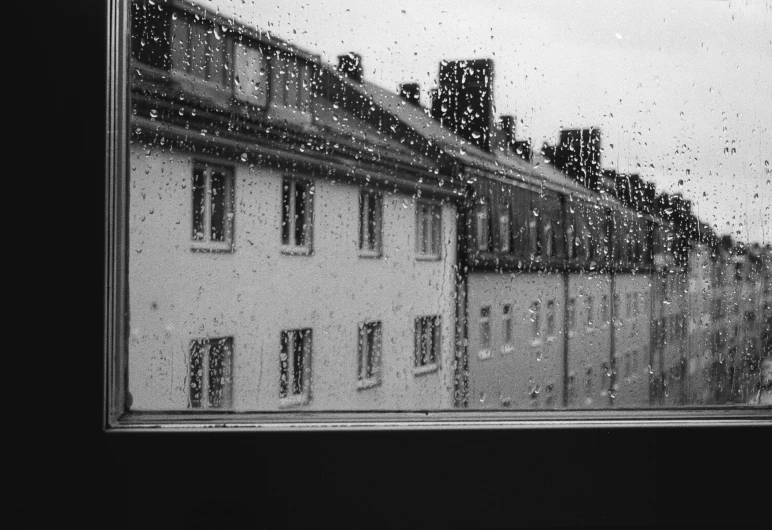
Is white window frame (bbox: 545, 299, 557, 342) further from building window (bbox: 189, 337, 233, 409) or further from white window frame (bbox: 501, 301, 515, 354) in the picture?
building window (bbox: 189, 337, 233, 409)

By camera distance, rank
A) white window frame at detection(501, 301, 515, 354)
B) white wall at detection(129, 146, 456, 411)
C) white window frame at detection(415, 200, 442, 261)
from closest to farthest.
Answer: white wall at detection(129, 146, 456, 411), white window frame at detection(501, 301, 515, 354), white window frame at detection(415, 200, 442, 261)

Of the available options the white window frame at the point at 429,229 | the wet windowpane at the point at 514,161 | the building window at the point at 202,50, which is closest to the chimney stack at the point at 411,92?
the wet windowpane at the point at 514,161

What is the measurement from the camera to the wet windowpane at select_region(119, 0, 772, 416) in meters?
0.42

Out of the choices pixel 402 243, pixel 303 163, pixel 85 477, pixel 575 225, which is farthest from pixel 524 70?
pixel 402 243

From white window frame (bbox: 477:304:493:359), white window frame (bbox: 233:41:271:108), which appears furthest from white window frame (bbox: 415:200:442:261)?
white window frame (bbox: 233:41:271:108)

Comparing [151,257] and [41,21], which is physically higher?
[41,21]

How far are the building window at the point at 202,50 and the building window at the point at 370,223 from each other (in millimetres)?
387

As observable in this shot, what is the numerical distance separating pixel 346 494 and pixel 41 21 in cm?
31

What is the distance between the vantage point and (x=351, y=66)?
642mm

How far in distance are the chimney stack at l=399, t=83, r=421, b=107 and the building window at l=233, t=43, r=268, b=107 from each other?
18 centimetres

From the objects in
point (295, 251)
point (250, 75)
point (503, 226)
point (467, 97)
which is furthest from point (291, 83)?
point (295, 251)

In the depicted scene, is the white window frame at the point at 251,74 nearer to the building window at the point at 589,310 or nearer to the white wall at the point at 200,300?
the white wall at the point at 200,300

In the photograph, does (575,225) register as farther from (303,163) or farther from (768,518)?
(303,163)

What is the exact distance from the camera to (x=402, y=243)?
4.48 ft
